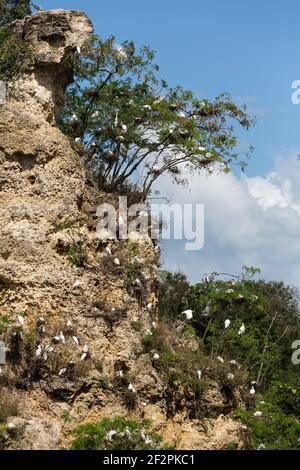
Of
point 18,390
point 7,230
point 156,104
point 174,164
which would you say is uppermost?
point 156,104

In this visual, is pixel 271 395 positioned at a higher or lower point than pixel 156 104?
lower

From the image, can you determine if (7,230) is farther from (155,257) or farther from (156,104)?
(156,104)

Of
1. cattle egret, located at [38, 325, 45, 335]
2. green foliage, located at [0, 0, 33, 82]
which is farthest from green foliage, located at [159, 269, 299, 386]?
green foliage, located at [0, 0, 33, 82]

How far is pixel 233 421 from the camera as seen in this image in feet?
41.4

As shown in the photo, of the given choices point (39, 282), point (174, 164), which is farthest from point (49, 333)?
point (174, 164)

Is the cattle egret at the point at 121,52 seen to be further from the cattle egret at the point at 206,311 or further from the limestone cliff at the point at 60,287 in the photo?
the cattle egret at the point at 206,311

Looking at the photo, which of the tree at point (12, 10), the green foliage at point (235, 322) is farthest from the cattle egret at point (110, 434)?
the tree at point (12, 10)

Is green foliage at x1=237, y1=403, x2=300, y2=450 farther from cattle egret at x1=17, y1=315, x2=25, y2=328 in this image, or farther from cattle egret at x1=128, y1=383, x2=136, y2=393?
cattle egret at x1=17, y1=315, x2=25, y2=328

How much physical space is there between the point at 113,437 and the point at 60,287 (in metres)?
3.23

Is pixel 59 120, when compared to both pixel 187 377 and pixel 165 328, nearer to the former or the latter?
pixel 165 328

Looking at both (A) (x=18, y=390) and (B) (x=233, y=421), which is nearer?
(A) (x=18, y=390)

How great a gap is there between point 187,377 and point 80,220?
127 inches
